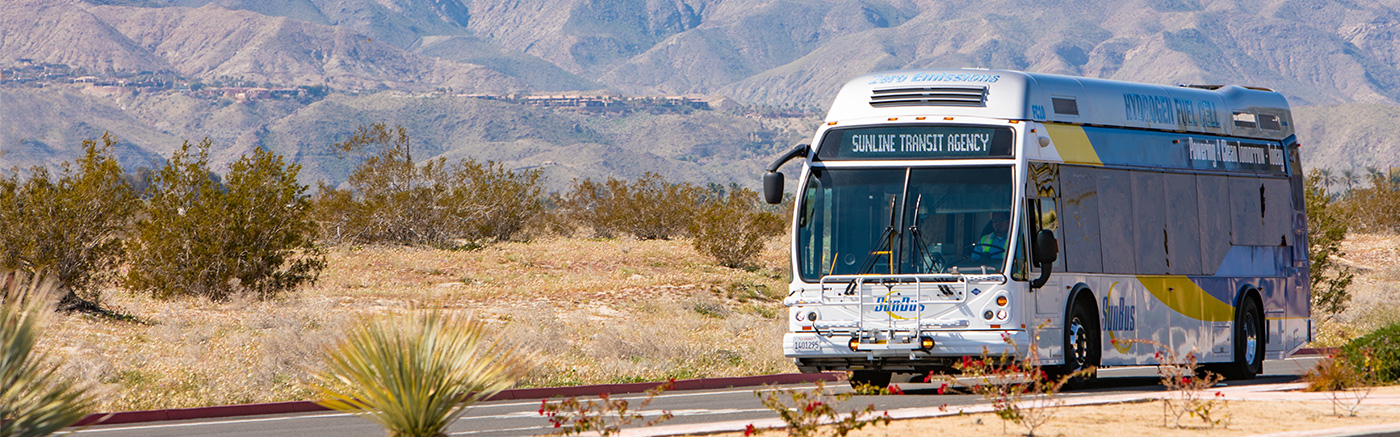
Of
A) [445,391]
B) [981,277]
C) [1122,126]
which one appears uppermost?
[1122,126]

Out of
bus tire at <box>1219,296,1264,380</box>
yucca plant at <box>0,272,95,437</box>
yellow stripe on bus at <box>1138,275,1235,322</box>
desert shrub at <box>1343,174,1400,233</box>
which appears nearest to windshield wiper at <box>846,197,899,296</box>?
yellow stripe on bus at <box>1138,275,1235,322</box>

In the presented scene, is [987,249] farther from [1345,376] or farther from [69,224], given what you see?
[69,224]

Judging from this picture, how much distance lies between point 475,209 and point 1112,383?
37.2m

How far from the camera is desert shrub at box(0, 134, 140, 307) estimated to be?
2431cm

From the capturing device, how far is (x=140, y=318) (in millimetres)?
23828

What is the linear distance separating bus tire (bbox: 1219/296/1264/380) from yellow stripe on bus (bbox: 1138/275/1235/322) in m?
0.28

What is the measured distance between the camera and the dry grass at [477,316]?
16625 mm

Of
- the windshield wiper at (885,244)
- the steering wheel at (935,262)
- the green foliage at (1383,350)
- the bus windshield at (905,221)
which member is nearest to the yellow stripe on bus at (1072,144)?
the bus windshield at (905,221)

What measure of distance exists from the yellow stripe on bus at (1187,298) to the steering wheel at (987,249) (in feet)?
8.90

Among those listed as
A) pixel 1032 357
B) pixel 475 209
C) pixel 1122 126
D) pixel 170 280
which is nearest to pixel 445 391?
pixel 1032 357

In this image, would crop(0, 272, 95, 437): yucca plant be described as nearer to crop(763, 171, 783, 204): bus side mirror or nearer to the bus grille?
crop(763, 171, 783, 204): bus side mirror

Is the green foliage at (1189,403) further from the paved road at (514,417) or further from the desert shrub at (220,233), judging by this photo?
the desert shrub at (220,233)

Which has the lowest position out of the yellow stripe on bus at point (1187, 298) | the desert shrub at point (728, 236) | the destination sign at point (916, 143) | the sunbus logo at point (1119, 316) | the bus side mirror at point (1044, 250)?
the sunbus logo at point (1119, 316)

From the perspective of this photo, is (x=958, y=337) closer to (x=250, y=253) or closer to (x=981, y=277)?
(x=981, y=277)
